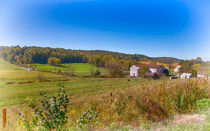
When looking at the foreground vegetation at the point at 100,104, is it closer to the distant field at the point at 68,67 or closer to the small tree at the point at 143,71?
the distant field at the point at 68,67

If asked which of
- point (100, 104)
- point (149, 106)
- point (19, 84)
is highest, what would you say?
point (19, 84)

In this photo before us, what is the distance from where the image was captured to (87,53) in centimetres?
823

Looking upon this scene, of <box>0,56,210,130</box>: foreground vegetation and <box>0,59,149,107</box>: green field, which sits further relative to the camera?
<box>0,59,149,107</box>: green field

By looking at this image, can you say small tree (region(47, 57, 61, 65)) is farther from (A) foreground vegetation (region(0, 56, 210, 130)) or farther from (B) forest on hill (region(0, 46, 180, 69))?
(A) foreground vegetation (region(0, 56, 210, 130))

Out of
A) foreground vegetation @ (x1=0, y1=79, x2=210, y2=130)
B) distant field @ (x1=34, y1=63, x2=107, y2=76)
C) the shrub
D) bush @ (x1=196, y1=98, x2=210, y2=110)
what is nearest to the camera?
the shrub

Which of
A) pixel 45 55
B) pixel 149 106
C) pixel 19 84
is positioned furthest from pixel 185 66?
pixel 19 84

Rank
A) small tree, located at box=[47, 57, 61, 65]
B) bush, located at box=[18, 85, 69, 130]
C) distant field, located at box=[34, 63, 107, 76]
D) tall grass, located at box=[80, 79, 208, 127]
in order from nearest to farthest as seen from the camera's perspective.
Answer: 1. bush, located at box=[18, 85, 69, 130]
2. tall grass, located at box=[80, 79, 208, 127]
3. small tree, located at box=[47, 57, 61, 65]
4. distant field, located at box=[34, 63, 107, 76]

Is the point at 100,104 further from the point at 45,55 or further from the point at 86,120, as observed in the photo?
the point at 45,55

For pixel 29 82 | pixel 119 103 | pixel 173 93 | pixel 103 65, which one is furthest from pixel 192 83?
pixel 29 82

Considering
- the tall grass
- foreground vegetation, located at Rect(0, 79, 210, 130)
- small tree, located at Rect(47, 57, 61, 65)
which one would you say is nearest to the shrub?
foreground vegetation, located at Rect(0, 79, 210, 130)

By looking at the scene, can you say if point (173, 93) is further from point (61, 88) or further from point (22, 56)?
point (22, 56)

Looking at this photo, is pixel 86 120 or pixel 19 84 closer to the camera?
pixel 86 120

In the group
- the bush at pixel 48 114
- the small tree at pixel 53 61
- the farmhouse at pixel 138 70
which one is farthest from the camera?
the farmhouse at pixel 138 70

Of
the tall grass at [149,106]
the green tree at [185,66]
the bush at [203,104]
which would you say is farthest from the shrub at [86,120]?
the green tree at [185,66]
